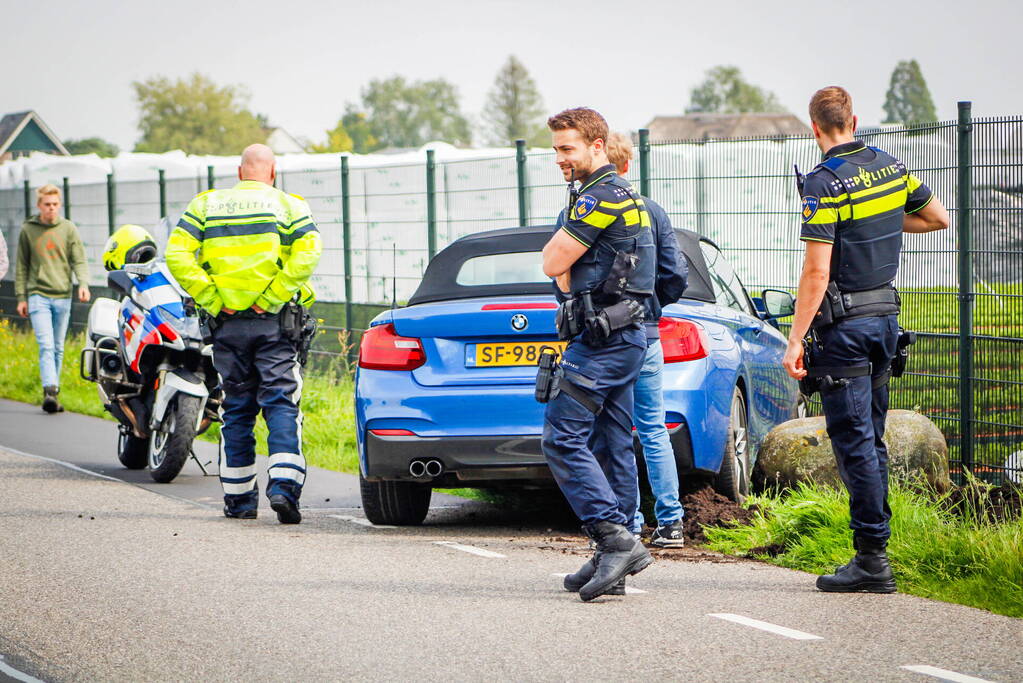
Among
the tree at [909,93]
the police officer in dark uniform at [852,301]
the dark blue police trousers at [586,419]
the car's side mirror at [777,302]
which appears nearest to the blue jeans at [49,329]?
Answer: the car's side mirror at [777,302]

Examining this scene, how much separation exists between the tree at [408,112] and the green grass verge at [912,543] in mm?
147721

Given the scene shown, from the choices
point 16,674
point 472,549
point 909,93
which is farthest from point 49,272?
point 909,93

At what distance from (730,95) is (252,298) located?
142463 millimetres

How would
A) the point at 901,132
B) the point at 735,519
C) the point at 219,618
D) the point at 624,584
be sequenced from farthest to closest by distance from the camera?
the point at 901,132 < the point at 735,519 < the point at 624,584 < the point at 219,618

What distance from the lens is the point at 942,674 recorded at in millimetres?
4852

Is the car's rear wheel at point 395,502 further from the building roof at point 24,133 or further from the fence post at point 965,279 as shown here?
the building roof at point 24,133

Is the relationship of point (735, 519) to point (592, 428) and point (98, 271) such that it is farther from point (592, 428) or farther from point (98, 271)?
point (98, 271)

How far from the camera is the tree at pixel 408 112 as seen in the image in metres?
154

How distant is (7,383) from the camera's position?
1655cm

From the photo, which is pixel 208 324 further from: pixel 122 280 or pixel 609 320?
pixel 609 320

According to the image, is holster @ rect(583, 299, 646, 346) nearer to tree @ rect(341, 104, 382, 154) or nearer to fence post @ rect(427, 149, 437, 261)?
fence post @ rect(427, 149, 437, 261)

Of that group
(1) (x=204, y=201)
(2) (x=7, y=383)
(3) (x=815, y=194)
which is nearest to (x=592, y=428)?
(3) (x=815, y=194)

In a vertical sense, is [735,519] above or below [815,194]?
below

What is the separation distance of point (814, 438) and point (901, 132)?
2.07 meters
